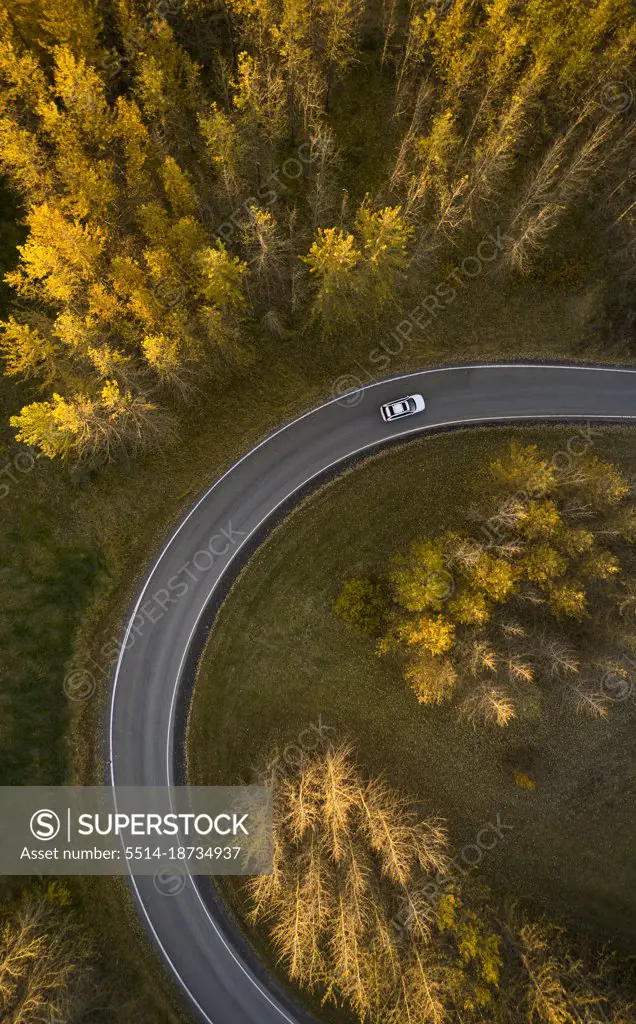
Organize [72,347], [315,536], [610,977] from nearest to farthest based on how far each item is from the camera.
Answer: [72,347] < [610,977] < [315,536]

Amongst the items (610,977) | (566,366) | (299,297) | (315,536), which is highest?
(299,297)

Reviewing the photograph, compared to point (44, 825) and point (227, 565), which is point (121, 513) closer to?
point (227, 565)

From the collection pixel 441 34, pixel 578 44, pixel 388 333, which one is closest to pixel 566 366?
pixel 388 333

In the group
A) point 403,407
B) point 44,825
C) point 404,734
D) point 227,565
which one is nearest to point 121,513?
point 227,565

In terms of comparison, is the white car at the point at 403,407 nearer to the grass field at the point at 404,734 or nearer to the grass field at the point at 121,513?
the grass field at the point at 121,513

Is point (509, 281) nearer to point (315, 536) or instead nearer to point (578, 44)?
point (578, 44)

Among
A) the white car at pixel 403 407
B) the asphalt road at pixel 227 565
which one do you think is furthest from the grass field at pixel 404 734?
the white car at pixel 403 407

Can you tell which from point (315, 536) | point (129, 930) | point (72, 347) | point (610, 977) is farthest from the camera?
point (315, 536)
